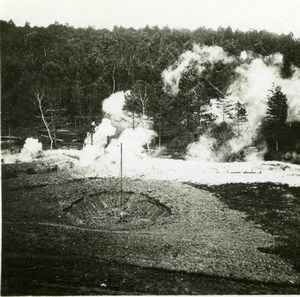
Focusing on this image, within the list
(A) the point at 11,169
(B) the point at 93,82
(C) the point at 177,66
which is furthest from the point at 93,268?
(C) the point at 177,66

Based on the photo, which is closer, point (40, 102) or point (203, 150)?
point (40, 102)

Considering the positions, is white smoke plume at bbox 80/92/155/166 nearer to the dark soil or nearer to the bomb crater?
the bomb crater

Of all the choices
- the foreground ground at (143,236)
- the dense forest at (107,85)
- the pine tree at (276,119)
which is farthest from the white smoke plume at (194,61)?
the foreground ground at (143,236)

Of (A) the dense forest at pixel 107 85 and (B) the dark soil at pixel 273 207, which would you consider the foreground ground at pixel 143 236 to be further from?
(A) the dense forest at pixel 107 85

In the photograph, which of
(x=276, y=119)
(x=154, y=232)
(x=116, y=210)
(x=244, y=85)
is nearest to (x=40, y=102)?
(x=116, y=210)

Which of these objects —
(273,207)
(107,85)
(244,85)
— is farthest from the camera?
(244,85)

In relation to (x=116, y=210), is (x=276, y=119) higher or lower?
higher

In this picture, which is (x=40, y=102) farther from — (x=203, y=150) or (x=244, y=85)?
(x=244, y=85)

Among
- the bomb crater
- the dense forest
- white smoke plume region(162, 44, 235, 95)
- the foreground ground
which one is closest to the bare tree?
the dense forest
